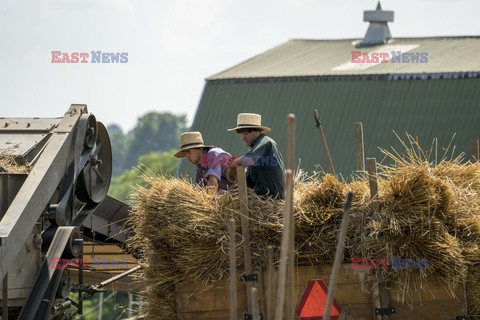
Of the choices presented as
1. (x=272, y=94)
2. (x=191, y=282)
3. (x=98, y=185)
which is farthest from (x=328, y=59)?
(x=191, y=282)

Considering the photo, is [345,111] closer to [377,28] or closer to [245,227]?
[377,28]

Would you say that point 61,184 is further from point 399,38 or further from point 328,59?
point 399,38

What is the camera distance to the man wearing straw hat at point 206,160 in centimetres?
956

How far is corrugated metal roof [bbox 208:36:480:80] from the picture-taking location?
25344 millimetres

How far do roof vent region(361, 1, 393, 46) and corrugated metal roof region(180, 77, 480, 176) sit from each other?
179 inches

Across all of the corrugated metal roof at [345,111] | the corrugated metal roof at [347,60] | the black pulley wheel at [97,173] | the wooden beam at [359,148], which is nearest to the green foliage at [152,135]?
the corrugated metal roof at [347,60]

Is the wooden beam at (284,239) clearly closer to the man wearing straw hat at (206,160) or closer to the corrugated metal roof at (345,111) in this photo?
the man wearing straw hat at (206,160)

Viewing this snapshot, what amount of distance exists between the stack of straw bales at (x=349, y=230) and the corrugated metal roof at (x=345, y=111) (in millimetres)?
15318

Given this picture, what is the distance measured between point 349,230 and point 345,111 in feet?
59.4

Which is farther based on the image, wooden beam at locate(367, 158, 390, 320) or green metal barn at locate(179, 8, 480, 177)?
green metal barn at locate(179, 8, 480, 177)

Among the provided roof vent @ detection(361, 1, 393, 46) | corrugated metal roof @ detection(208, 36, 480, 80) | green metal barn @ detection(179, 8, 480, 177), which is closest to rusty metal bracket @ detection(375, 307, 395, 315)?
green metal barn @ detection(179, 8, 480, 177)

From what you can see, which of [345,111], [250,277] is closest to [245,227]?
[250,277]

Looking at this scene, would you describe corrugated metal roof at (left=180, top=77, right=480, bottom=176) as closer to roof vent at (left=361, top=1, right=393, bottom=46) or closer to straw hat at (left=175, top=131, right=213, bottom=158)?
roof vent at (left=361, top=1, right=393, bottom=46)

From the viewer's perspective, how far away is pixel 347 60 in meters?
27.9
